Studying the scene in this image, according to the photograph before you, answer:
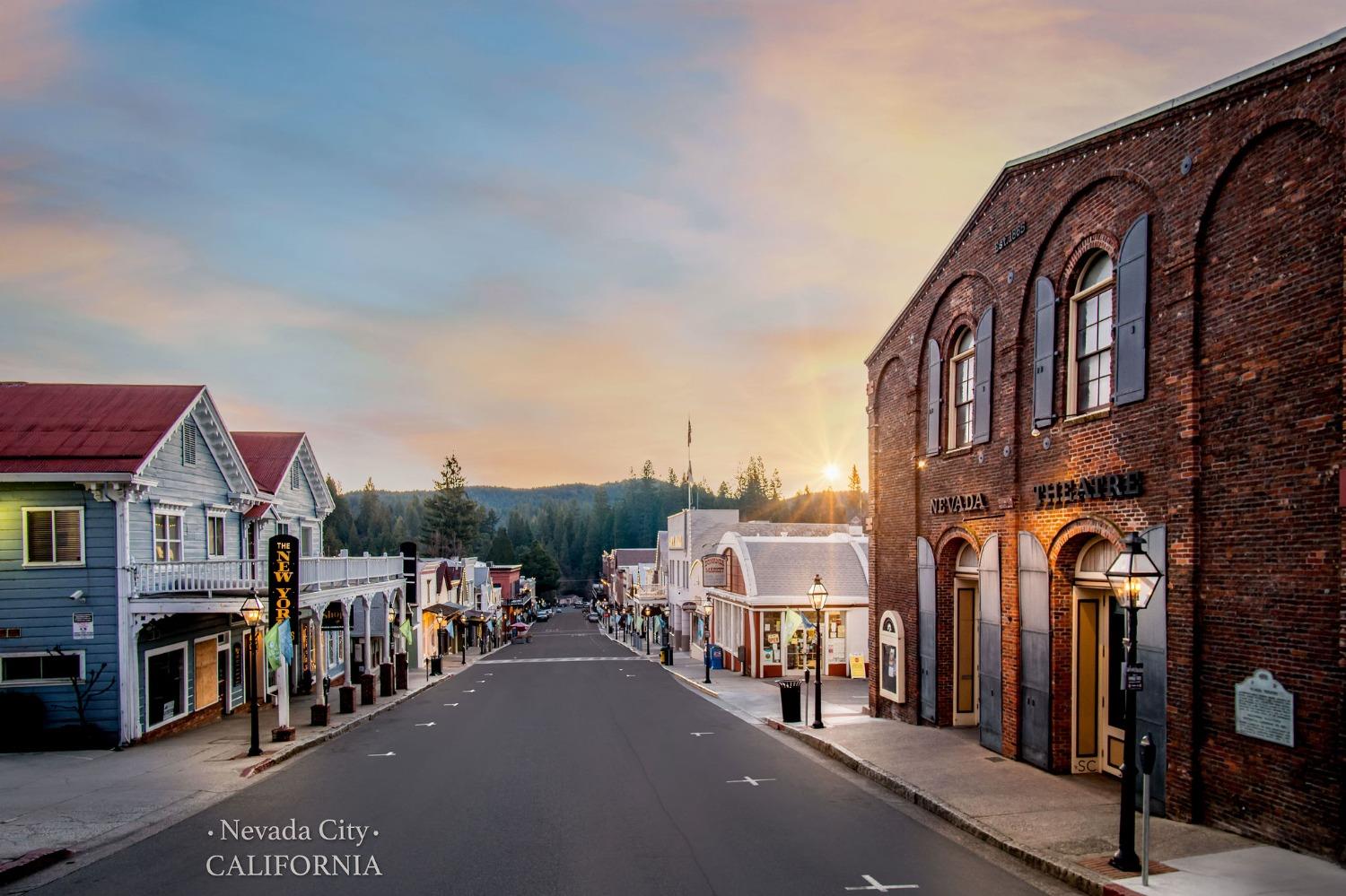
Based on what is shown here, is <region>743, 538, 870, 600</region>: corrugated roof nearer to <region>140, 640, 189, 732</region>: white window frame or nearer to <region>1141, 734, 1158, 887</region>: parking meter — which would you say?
<region>140, 640, 189, 732</region>: white window frame

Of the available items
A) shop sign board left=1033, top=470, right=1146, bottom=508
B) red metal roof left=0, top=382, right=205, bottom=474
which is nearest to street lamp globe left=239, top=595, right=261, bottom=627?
red metal roof left=0, top=382, right=205, bottom=474

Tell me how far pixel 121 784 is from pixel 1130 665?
633 inches

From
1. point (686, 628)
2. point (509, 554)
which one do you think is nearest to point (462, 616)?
point (686, 628)

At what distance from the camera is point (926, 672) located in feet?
61.2

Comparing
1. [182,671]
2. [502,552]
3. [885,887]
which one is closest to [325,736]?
[182,671]

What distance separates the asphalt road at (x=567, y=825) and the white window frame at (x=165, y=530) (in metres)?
6.41

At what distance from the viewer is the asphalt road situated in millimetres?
9219

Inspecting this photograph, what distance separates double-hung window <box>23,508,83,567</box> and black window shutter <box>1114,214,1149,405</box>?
20.7 meters

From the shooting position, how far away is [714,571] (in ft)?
136

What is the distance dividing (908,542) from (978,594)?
315 centimetres

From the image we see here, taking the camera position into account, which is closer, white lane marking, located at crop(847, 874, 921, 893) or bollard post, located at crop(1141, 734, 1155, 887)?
bollard post, located at crop(1141, 734, 1155, 887)

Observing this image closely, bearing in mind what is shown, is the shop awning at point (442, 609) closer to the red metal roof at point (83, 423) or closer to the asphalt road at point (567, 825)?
the red metal roof at point (83, 423)

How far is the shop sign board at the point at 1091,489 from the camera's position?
1167 centimetres

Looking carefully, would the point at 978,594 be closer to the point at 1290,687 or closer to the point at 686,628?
the point at 1290,687
